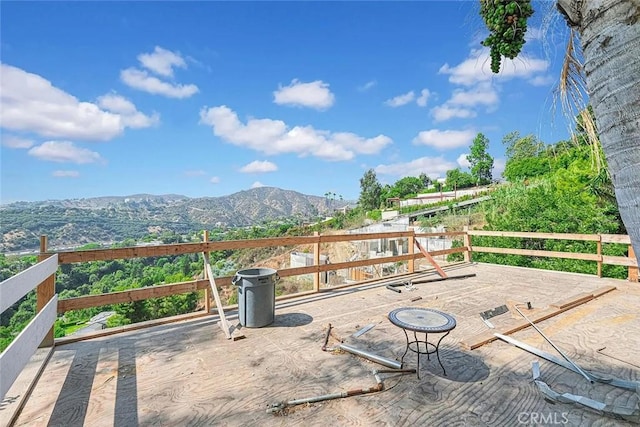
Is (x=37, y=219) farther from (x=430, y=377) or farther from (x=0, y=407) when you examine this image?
(x=430, y=377)

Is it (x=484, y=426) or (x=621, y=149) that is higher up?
(x=621, y=149)

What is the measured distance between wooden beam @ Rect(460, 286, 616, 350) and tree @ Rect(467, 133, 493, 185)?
172 ft

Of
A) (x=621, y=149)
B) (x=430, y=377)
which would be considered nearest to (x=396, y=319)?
(x=430, y=377)

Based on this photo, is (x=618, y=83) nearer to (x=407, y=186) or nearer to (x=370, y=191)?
(x=370, y=191)

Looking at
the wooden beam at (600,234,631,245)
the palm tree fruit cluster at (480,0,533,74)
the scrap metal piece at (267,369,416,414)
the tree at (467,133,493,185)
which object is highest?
the tree at (467,133,493,185)

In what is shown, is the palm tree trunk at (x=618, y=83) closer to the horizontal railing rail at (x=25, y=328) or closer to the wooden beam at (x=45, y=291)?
the horizontal railing rail at (x=25, y=328)

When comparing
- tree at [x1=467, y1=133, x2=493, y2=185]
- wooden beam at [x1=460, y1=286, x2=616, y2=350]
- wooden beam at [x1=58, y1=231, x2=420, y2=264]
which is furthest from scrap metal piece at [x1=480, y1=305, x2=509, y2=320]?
tree at [x1=467, y1=133, x2=493, y2=185]

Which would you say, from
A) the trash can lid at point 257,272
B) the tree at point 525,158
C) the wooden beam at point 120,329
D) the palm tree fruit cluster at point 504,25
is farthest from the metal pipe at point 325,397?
the wooden beam at point 120,329

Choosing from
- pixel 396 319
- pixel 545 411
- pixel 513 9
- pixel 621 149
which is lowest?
pixel 545 411

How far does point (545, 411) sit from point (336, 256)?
24.1 metres

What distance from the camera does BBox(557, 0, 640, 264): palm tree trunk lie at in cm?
90

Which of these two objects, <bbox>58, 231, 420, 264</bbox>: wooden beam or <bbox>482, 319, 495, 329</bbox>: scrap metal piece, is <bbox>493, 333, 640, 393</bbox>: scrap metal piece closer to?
<bbox>482, 319, 495, 329</bbox>: scrap metal piece

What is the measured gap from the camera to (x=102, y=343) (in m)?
3.65

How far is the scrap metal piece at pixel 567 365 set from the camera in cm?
258
